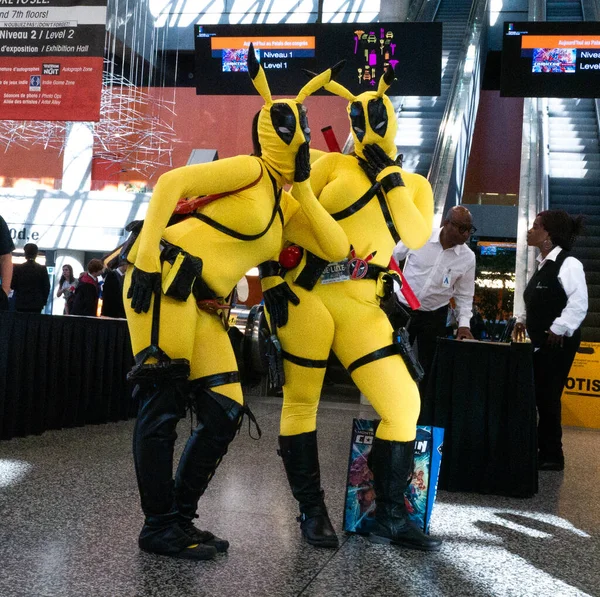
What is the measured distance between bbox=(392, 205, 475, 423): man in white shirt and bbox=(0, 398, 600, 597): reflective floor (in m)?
1.00

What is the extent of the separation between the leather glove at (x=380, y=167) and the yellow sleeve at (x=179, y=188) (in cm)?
60

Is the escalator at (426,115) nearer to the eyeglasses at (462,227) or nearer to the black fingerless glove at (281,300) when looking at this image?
the eyeglasses at (462,227)

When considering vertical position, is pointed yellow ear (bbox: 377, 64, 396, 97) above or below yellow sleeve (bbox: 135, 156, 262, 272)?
above

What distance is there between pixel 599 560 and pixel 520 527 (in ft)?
1.89

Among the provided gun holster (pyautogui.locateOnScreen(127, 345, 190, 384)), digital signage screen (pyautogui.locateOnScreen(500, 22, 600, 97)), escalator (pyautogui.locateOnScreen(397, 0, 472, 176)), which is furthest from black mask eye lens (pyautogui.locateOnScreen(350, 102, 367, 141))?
escalator (pyautogui.locateOnScreen(397, 0, 472, 176))

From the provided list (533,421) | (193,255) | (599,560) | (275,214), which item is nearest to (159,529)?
(193,255)

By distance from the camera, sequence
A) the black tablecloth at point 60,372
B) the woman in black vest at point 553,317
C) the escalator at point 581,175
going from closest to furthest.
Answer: the black tablecloth at point 60,372 < the woman in black vest at point 553,317 < the escalator at point 581,175

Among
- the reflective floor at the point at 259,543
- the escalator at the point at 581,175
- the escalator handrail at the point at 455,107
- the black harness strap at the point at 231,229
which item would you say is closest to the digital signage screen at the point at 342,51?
the escalator handrail at the point at 455,107

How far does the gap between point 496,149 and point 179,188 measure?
20536 mm

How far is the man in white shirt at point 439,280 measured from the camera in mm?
5086

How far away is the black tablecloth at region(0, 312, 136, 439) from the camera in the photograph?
540cm

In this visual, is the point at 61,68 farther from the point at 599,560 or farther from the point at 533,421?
the point at 599,560

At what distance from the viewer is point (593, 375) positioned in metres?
8.55

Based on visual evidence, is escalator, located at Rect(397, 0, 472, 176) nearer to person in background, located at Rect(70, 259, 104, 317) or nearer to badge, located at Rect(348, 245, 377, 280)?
person in background, located at Rect(70, 259, 104, 317)
